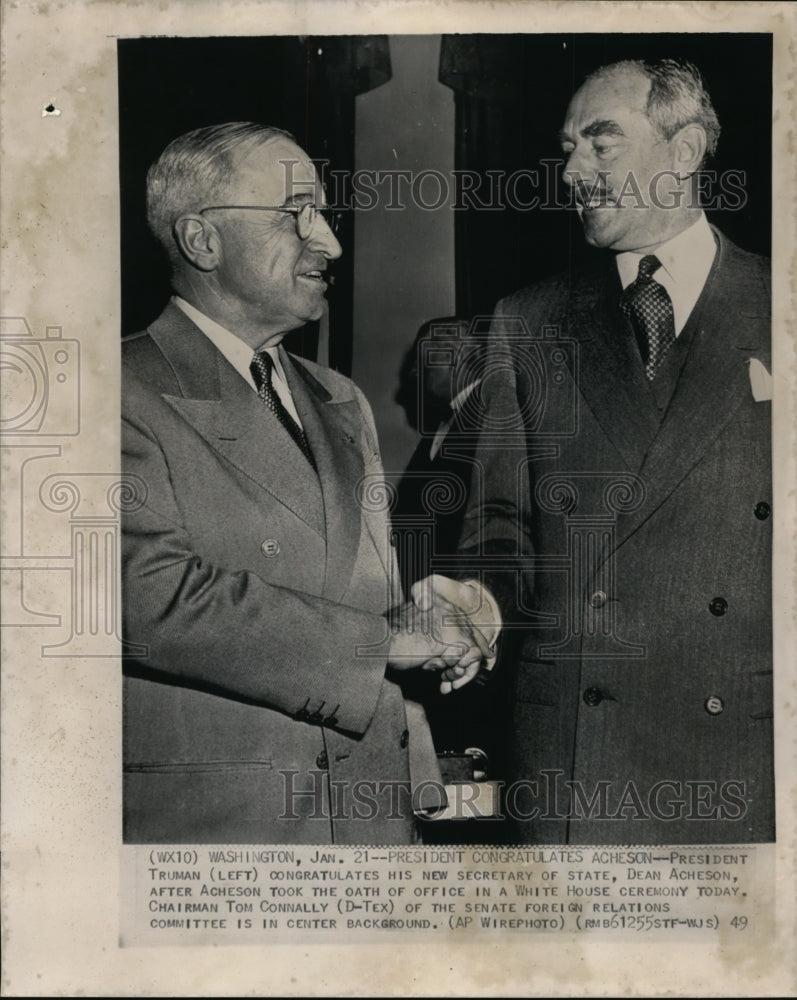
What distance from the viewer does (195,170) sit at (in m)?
2.58

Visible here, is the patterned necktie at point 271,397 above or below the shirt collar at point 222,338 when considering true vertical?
below

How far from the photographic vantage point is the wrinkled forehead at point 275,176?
2.57 m

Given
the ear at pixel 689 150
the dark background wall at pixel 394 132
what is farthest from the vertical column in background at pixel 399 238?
the ear at pixel 689 150

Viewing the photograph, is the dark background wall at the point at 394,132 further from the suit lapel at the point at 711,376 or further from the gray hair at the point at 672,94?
the suit lapel at the point at 711,376

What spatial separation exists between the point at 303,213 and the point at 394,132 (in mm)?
271

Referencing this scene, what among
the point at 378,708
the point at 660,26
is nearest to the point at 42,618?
the point at 378,708

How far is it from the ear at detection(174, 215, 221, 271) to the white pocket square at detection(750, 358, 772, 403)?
3.94 feet

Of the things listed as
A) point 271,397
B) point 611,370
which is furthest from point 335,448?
point 611,370

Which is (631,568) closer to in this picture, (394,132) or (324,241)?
(324,241)

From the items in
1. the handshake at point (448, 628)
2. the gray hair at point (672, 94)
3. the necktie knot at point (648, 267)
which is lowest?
the handshake at point (448, 628)

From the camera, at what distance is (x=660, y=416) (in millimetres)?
2572

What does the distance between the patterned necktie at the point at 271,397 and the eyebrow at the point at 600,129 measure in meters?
0.82

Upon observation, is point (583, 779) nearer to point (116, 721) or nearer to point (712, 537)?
point (712, 537)

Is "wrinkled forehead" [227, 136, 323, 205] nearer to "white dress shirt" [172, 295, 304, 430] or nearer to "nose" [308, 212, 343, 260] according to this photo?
"nose" [308, 212, 343, 260]
